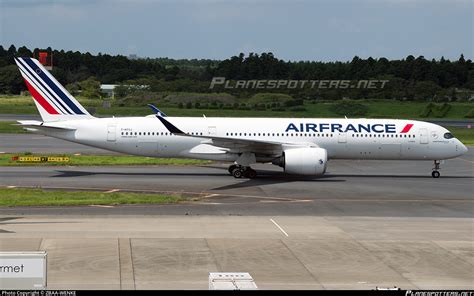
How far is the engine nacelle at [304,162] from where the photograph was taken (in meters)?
39.9

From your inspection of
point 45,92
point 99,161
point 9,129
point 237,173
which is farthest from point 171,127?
point 9,129

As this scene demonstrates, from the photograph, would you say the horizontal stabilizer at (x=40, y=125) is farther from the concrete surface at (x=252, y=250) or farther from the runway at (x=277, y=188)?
the concrete surface at (x=252, y=250)

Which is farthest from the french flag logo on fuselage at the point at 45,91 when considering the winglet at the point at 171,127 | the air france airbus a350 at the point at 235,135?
the winglet at the point at 171,127

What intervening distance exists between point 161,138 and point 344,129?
33.1 feet

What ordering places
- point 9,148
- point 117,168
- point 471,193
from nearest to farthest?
point 471,193 < point 117,168 < point 9,148

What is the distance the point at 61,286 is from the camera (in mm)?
18875

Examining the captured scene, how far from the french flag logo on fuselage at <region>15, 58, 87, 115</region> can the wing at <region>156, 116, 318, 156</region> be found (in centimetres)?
594

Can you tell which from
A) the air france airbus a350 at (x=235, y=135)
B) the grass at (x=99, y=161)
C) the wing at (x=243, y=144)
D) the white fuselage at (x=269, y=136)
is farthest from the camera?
the grass at (x=99, y=161)

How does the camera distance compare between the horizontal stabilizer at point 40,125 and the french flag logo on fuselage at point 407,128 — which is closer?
the horizontal stabilizer at point 40,125

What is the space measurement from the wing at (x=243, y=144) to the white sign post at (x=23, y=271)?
24.9m

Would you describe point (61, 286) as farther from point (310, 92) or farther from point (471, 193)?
point (310, 92)

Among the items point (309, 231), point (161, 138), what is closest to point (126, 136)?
point (161, 138)

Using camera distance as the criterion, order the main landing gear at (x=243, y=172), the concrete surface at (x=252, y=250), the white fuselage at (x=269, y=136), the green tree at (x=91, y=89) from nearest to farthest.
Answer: the concrete surface at (x=252, y=250), the main landing gear at (x=243, y=172), the white fuselage at (x=269, y=136), the green tree at (x=91, y=89)

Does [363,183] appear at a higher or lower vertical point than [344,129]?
lower
